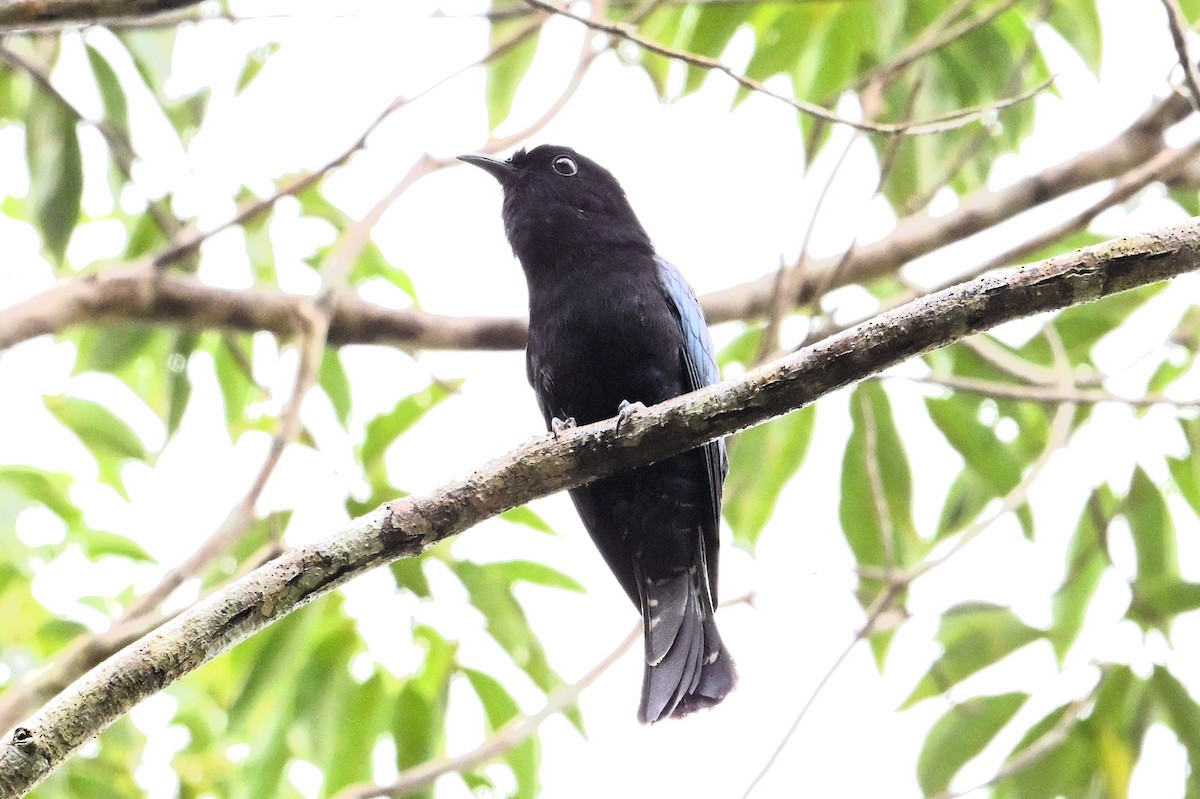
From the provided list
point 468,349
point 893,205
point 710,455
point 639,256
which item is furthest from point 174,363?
point 893,205

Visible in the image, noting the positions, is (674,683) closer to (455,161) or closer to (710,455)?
(710,455)

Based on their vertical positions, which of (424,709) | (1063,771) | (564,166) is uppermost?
(564,166)

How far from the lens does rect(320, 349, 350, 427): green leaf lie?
5.29 metres

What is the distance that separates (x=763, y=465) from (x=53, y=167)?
9.37 ft

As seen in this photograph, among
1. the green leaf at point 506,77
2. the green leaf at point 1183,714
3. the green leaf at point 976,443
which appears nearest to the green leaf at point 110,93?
the green leaf at point 506,77

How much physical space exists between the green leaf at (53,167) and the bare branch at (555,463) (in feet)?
8.29

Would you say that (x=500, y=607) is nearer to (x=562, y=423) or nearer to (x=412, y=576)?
(x=412, y=576)

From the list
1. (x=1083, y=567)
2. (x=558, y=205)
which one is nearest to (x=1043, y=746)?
(x=1083, y=567)

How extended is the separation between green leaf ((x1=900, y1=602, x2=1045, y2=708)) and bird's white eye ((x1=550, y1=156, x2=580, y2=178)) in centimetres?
216

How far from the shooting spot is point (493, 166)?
4.88 m

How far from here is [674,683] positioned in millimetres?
3850

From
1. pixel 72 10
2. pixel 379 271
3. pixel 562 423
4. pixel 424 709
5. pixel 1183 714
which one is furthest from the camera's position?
pixel 379 271

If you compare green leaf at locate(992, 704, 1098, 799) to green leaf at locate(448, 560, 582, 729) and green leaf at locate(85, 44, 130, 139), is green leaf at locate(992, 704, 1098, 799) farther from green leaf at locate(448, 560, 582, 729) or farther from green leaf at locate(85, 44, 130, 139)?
green leaf at locate(85, 44, 130, 139)

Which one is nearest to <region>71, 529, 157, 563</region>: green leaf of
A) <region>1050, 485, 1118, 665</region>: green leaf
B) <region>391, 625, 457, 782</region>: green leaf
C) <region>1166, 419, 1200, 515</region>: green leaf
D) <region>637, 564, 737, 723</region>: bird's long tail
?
<region>391, 625, 457, 782</region>: green leaf
